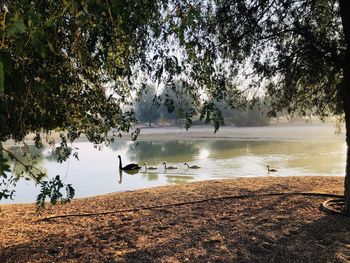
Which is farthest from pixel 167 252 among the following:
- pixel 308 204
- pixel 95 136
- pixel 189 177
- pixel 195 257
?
pixel 189 177

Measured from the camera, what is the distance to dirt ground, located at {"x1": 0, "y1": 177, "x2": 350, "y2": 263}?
5273 mm

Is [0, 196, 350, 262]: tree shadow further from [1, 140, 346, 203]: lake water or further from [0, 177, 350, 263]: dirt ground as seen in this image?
[1, 140, 346, 203]: lake water

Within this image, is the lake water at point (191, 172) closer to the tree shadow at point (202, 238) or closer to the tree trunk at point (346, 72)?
the tree shadow at point (202, 238)

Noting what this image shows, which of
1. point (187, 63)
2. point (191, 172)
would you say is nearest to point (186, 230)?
point (187, 63)

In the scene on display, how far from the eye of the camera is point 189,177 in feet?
59.4

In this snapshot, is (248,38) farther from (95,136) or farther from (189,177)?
(189,177)


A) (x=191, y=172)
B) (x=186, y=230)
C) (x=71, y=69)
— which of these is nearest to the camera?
(x=71, y=69)

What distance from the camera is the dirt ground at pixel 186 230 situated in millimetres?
5273

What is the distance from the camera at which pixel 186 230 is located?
6.17 meters

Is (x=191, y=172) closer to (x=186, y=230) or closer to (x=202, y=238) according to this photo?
(x=186, y=230)

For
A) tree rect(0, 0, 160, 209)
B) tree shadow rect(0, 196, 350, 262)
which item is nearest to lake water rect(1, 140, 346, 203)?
tree shadow rect(0, 196, 350, 262)

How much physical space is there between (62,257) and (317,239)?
11.3 ft

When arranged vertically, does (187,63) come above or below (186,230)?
above

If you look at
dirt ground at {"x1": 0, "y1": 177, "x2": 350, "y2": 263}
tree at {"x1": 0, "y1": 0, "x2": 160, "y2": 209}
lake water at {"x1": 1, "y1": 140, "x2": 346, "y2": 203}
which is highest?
tree at {"x1": 0, "y1": 0, "x2": 160, "y2": 209}
